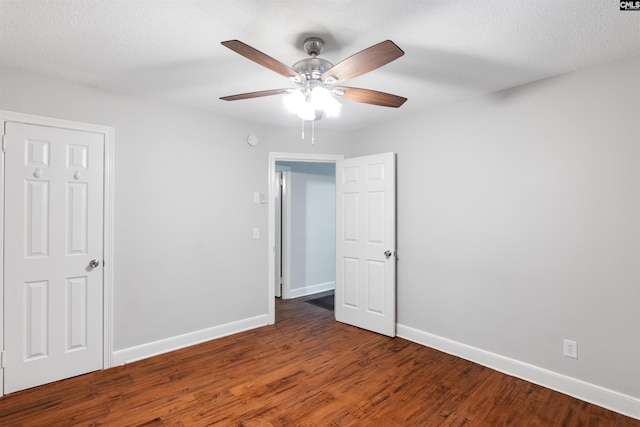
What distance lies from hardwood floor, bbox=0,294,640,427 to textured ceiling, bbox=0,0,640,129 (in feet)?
7.86

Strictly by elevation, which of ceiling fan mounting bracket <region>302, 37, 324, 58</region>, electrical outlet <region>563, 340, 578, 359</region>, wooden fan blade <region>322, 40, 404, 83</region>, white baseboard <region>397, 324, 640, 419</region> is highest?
ceiling fan mounting bracket <region>302, 37, 324, 58</region>

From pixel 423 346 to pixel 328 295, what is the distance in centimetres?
213

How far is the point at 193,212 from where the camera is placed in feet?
10.6

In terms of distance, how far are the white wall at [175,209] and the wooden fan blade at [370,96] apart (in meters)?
1.85

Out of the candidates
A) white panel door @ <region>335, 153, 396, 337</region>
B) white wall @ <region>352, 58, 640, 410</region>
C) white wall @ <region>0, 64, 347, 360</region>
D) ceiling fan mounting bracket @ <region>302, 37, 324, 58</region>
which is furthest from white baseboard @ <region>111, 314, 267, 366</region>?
ceiling fan mounting bracket @ <region>302, 37, 324, 58</region>

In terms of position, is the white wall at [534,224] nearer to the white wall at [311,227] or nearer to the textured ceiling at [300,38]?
the textured ceiling at [300,38]

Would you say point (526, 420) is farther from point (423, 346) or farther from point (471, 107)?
point (471, 107)

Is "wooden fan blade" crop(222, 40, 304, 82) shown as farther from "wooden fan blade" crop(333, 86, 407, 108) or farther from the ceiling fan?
"wooden fan blade" crop(333, 86, 407, 108)

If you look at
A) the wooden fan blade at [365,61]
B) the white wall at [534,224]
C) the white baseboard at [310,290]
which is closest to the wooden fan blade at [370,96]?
the wooden fan blade at [365,61]

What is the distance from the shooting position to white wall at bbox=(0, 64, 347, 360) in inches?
107

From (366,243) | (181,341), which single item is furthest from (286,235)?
(181,341)

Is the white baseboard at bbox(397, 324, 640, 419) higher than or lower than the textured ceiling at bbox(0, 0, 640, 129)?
lower

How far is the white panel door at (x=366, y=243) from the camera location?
137 inches

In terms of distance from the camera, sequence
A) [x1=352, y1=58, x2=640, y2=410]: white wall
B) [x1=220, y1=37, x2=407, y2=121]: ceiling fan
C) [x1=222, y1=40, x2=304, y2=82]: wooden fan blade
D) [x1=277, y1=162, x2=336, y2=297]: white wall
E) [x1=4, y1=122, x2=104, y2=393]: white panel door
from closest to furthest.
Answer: [x1=222, y1=40, x2=304, y2=82]: wooden fan blade, [x1=220, y1=37, x2=407, y2=121]: ceiling fan, [x1=352, y1=58, x2=640, y2=410]: white wall, [x1=4, y1=122, x2=104, y2=393]: white panel door, [x1=277, y1=162, x2=336, y2=297]: white wall
